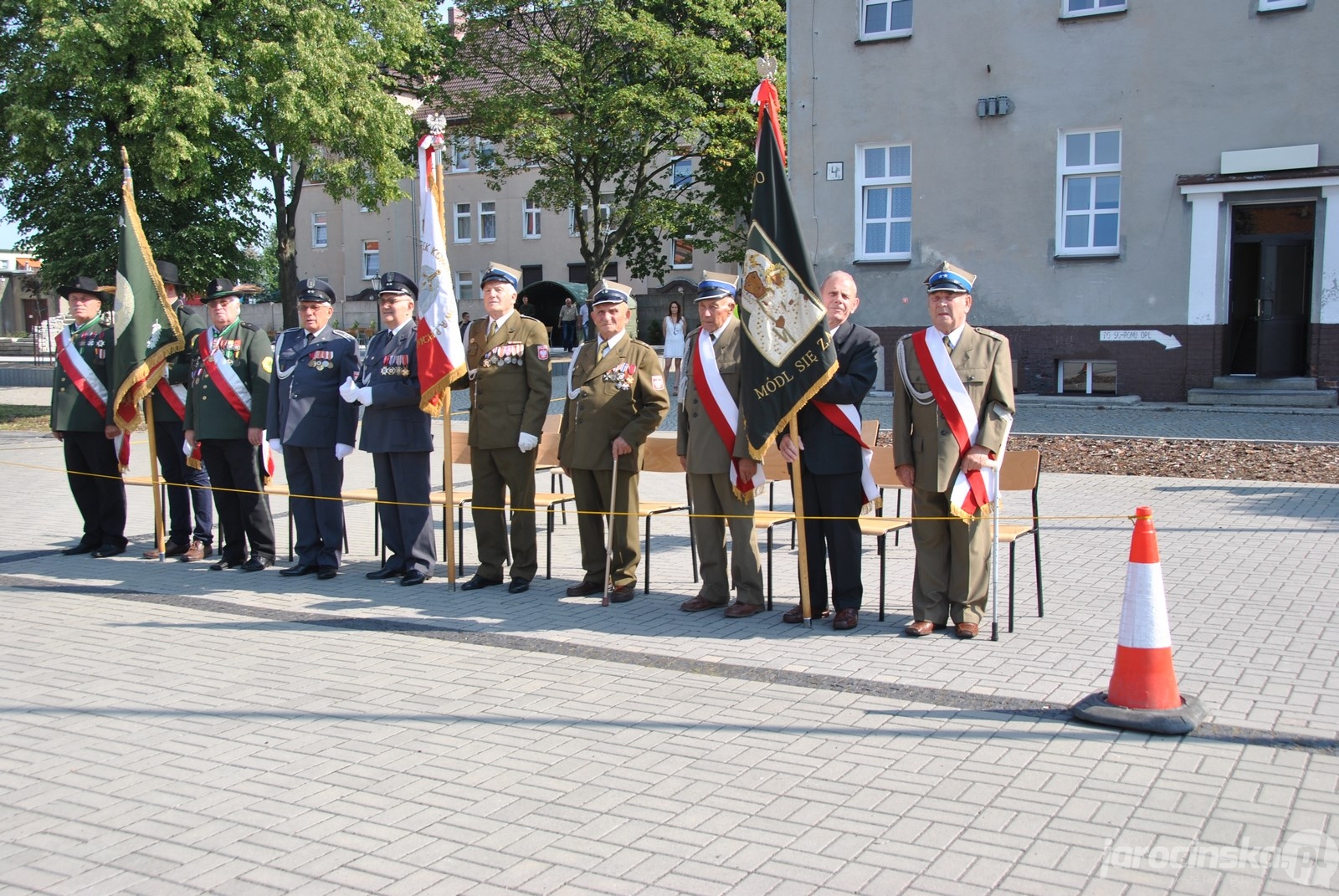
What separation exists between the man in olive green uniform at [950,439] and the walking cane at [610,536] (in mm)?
1827

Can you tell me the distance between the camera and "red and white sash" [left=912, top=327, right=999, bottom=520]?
654cm

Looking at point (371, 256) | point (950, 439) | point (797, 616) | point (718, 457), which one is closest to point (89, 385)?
point (718, 457)

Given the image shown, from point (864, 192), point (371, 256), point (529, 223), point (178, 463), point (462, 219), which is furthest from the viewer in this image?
point (371, 256)

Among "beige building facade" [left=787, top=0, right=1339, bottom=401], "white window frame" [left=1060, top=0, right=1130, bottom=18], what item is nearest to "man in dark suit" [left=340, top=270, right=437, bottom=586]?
"beige building facade" [left=787, top=0, right=1339, bottom=401]

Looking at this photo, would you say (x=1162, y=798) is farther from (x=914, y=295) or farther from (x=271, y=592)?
(x=914, y=295)

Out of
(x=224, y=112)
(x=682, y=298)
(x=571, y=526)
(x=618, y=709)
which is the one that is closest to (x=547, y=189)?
(x=224, y=112)

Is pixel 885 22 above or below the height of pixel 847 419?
above

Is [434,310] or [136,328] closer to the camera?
[434,310]

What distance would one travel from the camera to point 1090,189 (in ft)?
68.3

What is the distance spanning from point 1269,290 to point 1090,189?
131 inches

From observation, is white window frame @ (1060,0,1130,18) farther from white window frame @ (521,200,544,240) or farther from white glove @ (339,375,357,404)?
white window frame @ (521,200,544,240)

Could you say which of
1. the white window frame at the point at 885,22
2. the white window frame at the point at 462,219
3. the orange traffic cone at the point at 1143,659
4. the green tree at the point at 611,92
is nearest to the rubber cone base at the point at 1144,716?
the orange traffic cone at the point at 1143,659

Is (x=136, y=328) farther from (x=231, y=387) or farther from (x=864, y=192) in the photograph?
(x=864, y=192)

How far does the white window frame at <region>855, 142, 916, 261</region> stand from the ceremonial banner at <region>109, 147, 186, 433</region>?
15.3m
